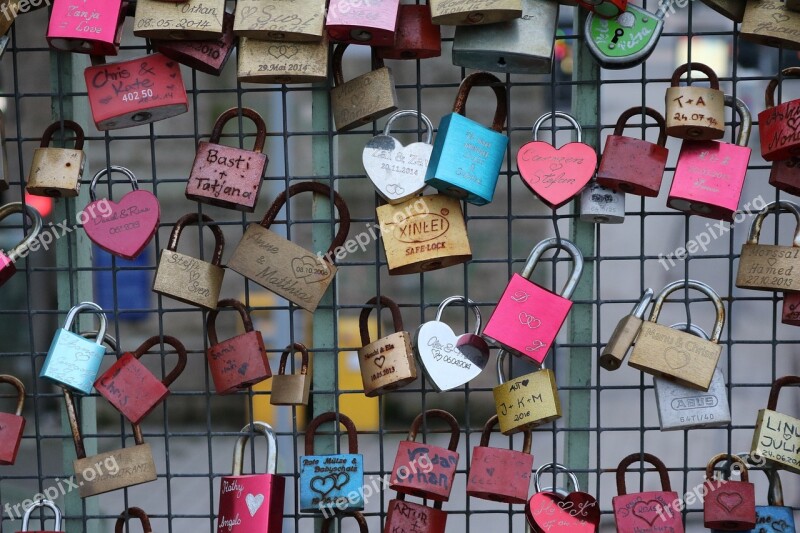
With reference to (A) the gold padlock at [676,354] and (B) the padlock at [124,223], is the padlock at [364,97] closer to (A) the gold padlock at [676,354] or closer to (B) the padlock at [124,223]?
(B) the padlock at [124,223]

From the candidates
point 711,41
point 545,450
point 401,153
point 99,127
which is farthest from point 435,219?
point 711,41

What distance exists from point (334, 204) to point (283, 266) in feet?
0.46

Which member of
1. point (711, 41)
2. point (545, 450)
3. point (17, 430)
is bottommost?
point (545, 450)

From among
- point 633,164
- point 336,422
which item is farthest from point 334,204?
point 633,164

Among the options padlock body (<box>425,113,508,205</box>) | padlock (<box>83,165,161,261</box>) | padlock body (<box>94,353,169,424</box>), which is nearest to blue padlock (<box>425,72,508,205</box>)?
padlock body (<box>425,113,508,205</box>)

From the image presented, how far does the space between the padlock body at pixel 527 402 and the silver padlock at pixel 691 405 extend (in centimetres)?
17

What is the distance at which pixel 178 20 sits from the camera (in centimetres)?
133

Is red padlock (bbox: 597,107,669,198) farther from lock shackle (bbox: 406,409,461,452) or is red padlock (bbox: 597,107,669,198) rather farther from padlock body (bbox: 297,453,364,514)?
padlock body (bbox: 297,453,364,514)

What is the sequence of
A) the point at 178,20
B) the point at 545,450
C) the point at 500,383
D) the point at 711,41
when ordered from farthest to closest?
the point at 711,41 < the point at 545,450 < the point at 500,383 < the point at 178,20

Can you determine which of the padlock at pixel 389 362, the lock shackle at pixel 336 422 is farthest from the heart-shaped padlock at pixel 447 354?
the lock shackle at pixel 336 422

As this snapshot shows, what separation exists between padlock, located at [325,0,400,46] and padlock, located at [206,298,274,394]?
475mm

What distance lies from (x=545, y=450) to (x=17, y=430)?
3.87 m

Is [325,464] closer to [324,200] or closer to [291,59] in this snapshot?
[324,200]

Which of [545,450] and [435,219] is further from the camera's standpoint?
[545,450]
